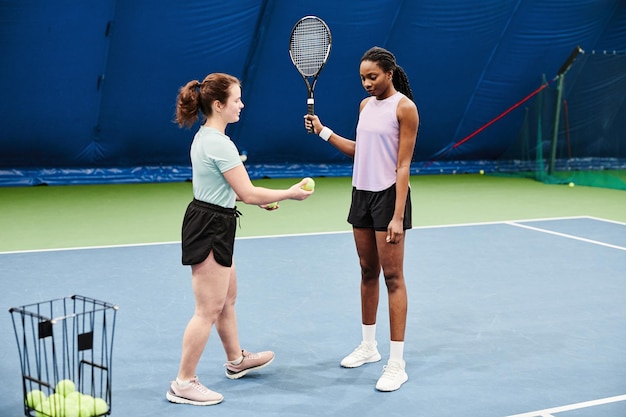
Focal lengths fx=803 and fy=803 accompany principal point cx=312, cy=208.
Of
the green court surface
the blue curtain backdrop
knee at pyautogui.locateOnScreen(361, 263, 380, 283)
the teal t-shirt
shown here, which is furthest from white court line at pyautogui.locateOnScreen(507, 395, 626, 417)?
the blue curtain backdrop

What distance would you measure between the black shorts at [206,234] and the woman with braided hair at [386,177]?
72cm

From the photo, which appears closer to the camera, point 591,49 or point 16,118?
point 16,118

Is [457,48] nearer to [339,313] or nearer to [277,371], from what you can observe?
[339,313]

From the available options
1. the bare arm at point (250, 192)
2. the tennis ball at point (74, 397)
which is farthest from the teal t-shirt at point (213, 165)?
the tennis ball at point (74, 397)

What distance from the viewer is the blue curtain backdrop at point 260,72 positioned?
10641 millimetres

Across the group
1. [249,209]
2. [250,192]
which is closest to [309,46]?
[250,192]

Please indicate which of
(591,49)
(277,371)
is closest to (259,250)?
(277,371)

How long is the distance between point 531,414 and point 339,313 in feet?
5.83

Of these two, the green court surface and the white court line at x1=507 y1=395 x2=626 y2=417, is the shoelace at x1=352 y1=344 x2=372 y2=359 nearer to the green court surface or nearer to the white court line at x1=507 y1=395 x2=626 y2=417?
the white court line at x1=507 y1=395 x2=626 y2=417

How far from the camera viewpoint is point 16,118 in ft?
36.6

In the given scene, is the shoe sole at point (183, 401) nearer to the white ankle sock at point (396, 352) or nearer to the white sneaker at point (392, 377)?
the white sneaker at point (392, 377)

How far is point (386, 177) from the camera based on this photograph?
12.9ft

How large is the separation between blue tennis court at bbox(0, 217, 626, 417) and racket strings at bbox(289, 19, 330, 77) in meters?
1.53

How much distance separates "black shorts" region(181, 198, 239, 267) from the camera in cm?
359
